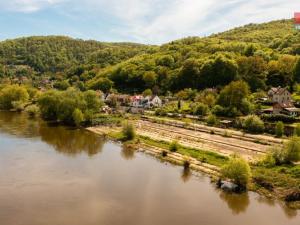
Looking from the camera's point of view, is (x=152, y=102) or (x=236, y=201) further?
(x=152, y=102)

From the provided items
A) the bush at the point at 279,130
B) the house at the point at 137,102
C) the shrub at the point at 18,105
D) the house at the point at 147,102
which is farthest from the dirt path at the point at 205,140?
the shrub at the point at 18,105

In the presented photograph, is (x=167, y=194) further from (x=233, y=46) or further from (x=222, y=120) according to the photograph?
(x=233, y=46)

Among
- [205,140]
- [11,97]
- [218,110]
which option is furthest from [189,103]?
[11,97]

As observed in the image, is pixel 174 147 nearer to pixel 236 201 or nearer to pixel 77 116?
pixel 236 201

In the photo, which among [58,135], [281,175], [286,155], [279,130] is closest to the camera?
[281,175]

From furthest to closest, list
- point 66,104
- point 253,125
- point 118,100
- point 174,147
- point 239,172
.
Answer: point 118,100
point 66,104
point 253,125
point 174,147
point 239,172

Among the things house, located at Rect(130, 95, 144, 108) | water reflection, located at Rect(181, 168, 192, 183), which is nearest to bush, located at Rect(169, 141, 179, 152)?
water reflection, located at Rect(181, 168, 192, 183)

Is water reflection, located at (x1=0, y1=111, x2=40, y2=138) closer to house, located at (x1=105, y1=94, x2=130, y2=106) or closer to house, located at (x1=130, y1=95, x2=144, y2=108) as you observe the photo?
house, located at (x1=105, y1=94, x2=130, y2=106)

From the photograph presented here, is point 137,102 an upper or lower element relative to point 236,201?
upper
